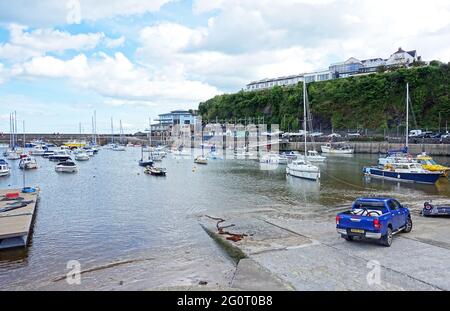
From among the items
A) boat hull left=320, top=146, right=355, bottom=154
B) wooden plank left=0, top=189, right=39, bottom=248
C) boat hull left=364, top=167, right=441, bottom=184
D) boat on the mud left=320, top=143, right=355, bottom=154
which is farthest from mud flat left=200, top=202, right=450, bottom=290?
boat on the mud left=320, top=143, right=355, bottom=154

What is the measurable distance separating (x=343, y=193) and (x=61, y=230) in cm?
2435

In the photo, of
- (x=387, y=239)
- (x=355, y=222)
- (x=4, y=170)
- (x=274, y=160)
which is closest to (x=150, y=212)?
(x=355, y=222)

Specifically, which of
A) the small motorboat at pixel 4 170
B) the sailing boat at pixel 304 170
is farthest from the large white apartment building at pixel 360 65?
the small motorboat at pixel 4 170

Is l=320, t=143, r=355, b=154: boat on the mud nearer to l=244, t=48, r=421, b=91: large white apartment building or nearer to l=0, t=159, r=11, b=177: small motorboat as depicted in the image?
l=244, t=48, r=421, b=91: large white apartment building

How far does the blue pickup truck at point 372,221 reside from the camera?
1406cm

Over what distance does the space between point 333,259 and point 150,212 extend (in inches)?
673

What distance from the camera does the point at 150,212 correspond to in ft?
90.6

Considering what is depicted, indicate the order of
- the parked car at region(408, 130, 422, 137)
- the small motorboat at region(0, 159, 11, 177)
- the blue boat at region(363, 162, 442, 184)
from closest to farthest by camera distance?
the blue boat at region(363, 162, 442, 184) → the small motorboat at region(0, 159, 11, 177) → the parked car at region(408, 130, 422, 137)

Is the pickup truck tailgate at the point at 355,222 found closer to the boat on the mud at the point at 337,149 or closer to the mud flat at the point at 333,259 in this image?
the mud flat at the point at 333,259

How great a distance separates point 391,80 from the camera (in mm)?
113312

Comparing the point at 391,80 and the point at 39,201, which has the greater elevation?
the point at 391,80

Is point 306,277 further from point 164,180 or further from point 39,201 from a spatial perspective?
point 164,180

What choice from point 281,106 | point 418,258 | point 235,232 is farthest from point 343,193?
point 281,106

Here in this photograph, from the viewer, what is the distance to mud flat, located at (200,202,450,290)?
10859 millimetres
